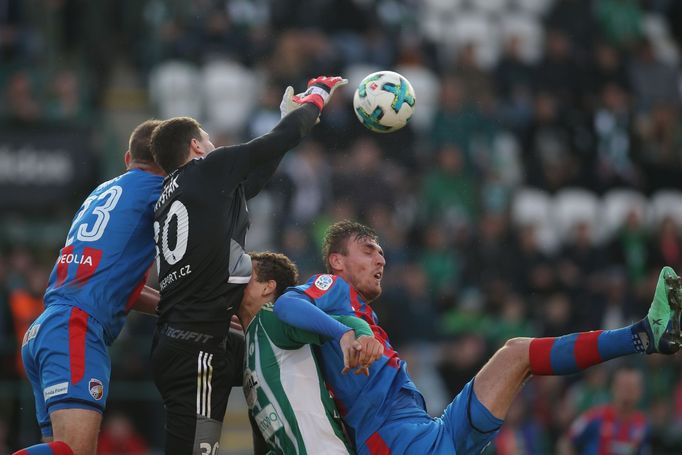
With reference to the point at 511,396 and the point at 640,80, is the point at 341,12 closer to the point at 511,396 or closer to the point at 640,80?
the point at 640,80

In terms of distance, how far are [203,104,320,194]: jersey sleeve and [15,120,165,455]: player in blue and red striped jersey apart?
617 millimetres

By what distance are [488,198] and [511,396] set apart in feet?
31.3

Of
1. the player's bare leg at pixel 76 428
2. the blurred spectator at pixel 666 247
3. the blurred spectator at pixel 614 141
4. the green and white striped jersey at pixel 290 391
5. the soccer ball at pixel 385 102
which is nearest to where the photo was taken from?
the green and white striped jersey at pixel 290 391

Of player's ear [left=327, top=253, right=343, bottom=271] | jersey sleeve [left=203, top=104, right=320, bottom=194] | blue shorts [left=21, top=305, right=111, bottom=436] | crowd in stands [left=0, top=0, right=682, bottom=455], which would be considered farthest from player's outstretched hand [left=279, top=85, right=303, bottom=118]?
crowd in stands [left=0, top=0, right=682, bottom=455]

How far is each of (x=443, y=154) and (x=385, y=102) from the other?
25.8ft

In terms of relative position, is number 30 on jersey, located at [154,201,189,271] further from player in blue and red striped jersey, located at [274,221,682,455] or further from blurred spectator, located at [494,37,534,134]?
blurred spectator, located at [494,37,534,134]

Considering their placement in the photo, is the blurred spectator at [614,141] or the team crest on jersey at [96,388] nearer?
the team crest on jersey at [96,388]

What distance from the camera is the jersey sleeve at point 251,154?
7.61 metres

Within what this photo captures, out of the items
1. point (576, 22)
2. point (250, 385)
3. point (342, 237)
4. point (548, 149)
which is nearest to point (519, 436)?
point (548, 149)

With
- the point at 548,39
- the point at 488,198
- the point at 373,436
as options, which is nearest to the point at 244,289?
the point at 373,436

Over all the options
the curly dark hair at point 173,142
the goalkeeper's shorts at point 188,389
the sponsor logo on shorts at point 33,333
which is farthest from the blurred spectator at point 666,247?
the sponsor logo on shorts at point 33,333

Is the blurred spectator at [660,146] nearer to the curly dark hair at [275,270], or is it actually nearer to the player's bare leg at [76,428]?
the curly dark hair at [275,270]

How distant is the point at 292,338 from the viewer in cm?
736

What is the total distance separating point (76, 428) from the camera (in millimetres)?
7543
